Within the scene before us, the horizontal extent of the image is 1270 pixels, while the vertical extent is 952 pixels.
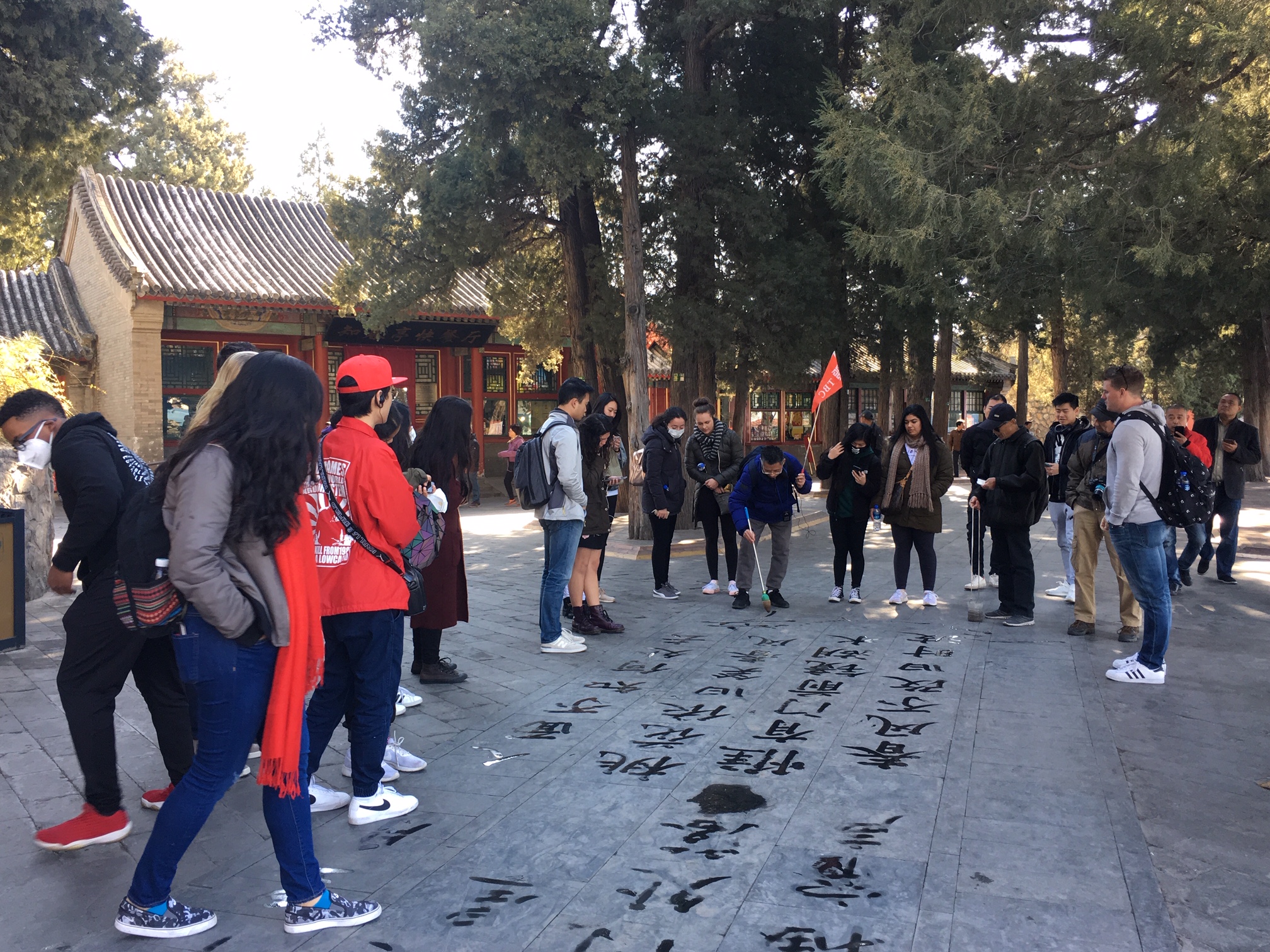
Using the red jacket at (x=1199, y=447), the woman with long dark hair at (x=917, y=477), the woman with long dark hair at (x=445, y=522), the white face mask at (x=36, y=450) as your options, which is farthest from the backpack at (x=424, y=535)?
the red jacket at (x=1199, y=447)

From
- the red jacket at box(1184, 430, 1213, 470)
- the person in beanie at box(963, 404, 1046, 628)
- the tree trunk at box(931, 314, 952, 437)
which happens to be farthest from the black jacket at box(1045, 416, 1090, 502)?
the tree trunk at box(931, 314, 952, 437)

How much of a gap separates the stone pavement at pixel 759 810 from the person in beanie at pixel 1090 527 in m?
0.38

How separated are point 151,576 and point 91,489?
1031mm

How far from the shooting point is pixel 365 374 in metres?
3.76

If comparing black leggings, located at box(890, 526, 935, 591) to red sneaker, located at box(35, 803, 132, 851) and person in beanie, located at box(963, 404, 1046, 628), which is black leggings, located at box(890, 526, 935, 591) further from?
red sneaker, located at box(35, 803, 132, 851)

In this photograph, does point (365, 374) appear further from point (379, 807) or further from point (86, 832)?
point (86, 832)

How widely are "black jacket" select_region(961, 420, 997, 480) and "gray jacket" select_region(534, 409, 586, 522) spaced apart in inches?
138

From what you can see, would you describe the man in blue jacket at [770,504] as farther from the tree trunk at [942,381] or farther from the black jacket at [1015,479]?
the tree trunk at [942,381]

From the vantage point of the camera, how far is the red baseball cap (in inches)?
147

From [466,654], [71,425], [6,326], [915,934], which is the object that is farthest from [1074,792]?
[6,326]

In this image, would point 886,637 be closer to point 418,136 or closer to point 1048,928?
point 1048,928

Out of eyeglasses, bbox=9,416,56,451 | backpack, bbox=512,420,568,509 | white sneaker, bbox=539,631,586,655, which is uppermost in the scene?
eyeglasses, bbox=9,416,56,451

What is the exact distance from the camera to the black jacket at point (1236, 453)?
9.00 meters

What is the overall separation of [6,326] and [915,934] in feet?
68.3
